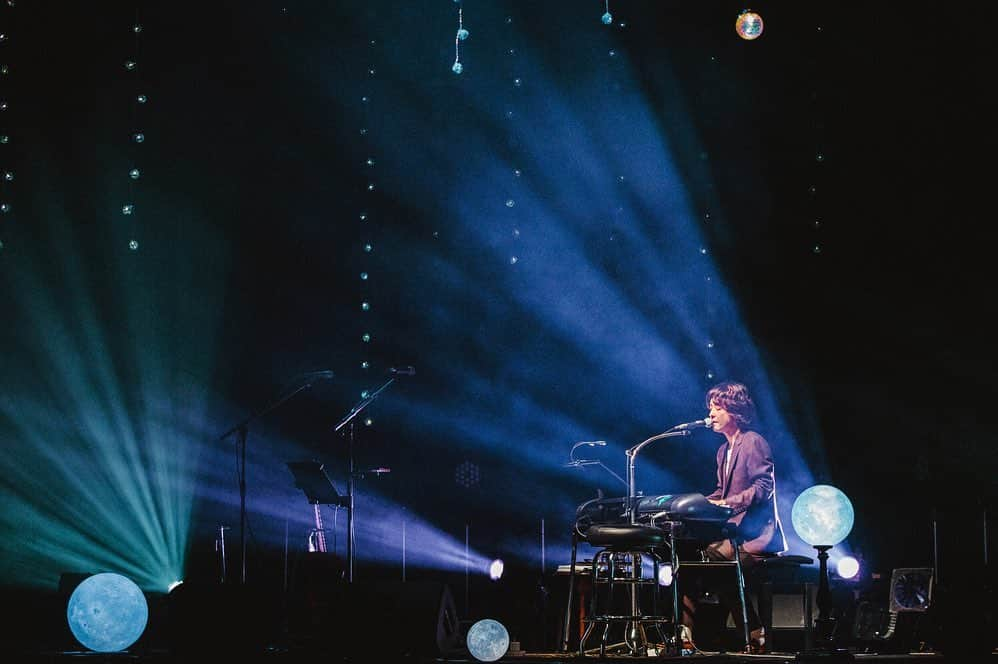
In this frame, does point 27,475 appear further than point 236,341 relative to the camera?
No

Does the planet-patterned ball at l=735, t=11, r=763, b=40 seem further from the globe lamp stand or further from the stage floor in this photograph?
the stage floor

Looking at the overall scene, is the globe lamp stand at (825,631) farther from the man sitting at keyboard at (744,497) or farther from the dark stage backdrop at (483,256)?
the dark stage backdrop at (483,256)

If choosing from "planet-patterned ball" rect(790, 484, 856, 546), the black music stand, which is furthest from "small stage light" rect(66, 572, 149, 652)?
"planet-patterned ball" rect(790, 484, 856, 546)

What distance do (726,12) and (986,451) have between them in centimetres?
340

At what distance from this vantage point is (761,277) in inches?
300

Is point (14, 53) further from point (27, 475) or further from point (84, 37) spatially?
point (27, 475)

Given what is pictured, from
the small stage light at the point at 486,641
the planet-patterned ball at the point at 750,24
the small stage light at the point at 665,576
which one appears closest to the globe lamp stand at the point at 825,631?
the small stage light at the point at 665,576

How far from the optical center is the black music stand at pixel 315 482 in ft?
21.5

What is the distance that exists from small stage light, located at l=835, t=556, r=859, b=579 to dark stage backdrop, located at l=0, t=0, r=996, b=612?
53 cm

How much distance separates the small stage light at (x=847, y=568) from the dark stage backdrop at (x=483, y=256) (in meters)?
0.53

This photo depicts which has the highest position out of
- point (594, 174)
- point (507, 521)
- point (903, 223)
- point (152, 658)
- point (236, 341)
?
point (594, 174)

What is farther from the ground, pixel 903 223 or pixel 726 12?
pixel 726 12

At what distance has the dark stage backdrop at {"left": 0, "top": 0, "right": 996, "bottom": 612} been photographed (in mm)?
7266

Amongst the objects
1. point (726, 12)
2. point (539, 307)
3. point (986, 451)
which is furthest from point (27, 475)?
point (986, 451)
